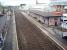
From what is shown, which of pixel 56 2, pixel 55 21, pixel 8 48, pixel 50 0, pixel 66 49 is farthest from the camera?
pixel 50 0

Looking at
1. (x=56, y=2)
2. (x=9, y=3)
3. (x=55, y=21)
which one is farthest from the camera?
(x=9, y=3)

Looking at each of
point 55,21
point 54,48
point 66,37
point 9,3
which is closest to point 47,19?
point 55,21

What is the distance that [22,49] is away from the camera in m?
18.2

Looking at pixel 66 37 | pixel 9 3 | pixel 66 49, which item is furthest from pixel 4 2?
pixel 66 49

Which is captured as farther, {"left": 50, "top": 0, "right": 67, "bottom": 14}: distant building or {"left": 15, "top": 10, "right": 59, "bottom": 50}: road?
{"left": 50, "top": 0, "right": 67, "bottom": 14}: distant building

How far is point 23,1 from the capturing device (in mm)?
89625

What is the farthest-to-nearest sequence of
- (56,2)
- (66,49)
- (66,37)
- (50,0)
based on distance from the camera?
(50,0) → (56,2) → (66,37) → (66,49)

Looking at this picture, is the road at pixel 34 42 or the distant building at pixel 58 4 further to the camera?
the distant building at pixel 58 4

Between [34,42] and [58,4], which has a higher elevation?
[58,4]

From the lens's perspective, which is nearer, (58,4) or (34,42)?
(34,42)

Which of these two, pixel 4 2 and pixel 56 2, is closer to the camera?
pixel 56 2

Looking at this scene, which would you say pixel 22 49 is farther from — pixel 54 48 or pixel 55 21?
pixel 55 21

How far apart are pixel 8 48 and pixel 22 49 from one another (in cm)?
126

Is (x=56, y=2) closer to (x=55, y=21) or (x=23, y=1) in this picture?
(x=23, y=1)
